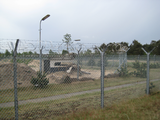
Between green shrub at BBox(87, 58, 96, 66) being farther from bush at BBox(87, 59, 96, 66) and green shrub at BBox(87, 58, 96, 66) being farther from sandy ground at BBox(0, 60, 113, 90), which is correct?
sandy ground at BBox(0, 60, 113, 90)

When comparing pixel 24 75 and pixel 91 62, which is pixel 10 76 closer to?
pixel 24 75

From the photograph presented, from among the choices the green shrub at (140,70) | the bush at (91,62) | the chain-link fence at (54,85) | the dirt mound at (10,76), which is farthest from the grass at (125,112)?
the green shrub at (140,70)

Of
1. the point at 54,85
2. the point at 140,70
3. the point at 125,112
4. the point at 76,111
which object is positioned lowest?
the point at 125,112

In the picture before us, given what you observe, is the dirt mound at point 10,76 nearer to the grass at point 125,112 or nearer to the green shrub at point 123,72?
the grass at point 125,112

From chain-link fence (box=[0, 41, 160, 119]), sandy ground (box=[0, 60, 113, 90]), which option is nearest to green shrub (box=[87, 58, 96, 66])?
chain-link fence (box=[0, 41, 160, 119])

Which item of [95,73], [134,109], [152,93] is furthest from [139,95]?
[95,73]

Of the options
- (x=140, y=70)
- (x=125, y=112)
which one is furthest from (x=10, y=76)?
(x=140, y=70)

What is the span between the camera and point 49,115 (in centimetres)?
390

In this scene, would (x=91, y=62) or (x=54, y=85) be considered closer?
(x=54, y=85)

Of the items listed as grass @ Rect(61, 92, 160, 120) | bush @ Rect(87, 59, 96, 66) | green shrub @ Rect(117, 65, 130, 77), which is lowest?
grass @ Rect(61, 92, 160, 120)

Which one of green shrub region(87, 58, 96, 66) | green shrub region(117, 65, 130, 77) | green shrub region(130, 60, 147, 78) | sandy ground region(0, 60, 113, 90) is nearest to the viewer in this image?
sandy ground region(0, 60, 113, 90)

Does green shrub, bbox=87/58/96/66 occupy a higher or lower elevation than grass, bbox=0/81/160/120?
higher

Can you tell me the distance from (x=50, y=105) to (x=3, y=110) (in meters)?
1.44

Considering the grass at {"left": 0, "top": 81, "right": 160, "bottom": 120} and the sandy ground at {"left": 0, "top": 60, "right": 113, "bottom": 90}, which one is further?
the sandy ground at {"left": 0, "top": 60, "right": 113, "bottom": 90}
